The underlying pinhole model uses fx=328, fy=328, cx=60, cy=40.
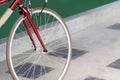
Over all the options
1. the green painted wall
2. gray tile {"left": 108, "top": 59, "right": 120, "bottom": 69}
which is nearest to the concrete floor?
gray tile {"left": 108, "top": 59, "right": 120, "bottom": 69}

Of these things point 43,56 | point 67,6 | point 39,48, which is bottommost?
point 43,56

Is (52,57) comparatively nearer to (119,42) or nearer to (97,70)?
(97,70)

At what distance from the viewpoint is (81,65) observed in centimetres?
333

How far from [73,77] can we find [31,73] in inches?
16.7

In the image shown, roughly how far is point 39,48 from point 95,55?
1.15 metres

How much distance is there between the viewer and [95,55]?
359 centimetres

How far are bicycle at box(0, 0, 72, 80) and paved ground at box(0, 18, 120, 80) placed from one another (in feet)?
0.44

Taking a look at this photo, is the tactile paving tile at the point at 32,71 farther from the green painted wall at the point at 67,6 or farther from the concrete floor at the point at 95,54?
the green painted wall at the point at 67,6

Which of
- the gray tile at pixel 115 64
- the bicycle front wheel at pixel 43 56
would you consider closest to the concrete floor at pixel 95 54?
the gray tile at pixel 115 64

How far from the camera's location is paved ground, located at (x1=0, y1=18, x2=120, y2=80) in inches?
122

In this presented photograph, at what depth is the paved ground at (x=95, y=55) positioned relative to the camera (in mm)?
3098

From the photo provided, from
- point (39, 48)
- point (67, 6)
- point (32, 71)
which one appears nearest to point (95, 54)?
point (32, 71)

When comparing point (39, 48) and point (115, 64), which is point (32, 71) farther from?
point (115, 64)

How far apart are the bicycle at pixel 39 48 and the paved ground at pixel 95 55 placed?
0.14 m
